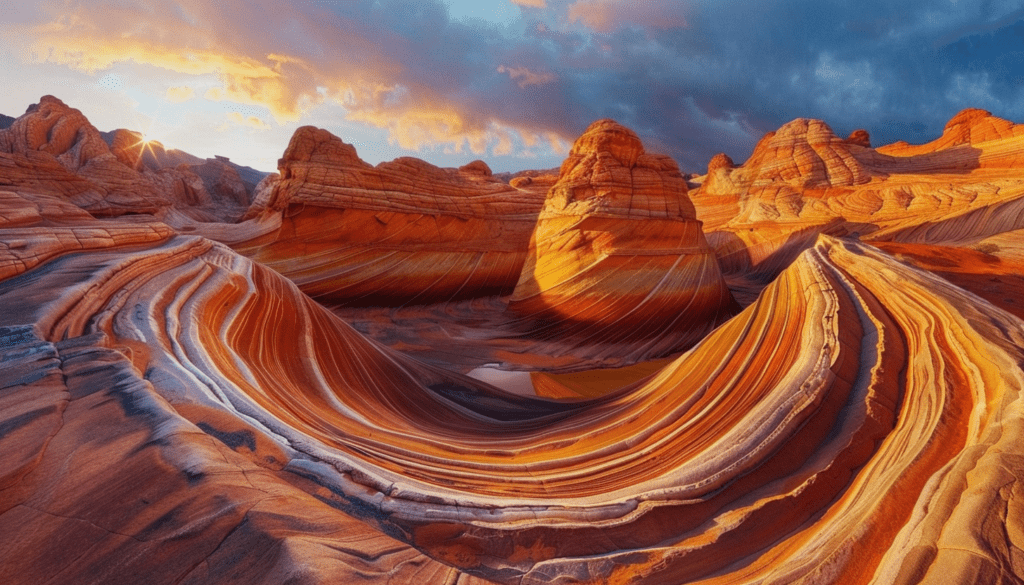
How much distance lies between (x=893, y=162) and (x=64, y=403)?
2175 cm

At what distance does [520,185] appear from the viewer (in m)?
14.5

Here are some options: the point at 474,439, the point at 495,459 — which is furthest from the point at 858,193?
the point at 495,459

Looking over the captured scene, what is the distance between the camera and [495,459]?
7.47 feet

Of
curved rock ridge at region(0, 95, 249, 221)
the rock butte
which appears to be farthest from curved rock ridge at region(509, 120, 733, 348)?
curved rock ridge at region(0, 95, 249, 221)

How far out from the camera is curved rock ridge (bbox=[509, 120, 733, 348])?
25.1 feet

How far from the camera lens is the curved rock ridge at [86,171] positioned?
10102mm

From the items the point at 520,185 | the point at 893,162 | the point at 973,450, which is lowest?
the point at 973,450

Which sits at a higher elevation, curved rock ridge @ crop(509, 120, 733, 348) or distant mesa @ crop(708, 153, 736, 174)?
distant mesa @ crop(708, 153, 736, 174)

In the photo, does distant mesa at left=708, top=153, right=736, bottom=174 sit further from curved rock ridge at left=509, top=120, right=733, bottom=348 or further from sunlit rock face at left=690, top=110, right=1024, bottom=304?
curved rock ridge at left=509, top=120, right=733, bottom=348

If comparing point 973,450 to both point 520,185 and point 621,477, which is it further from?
point 520,185

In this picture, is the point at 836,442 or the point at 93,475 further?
the point at 836,442

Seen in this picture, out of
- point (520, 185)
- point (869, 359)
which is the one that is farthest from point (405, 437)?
point (520, 185)

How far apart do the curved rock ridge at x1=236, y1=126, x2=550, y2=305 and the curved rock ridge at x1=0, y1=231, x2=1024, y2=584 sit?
7.12m

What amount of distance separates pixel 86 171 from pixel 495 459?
17.6 meters
